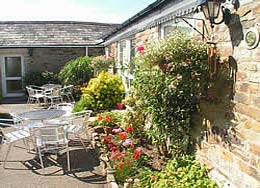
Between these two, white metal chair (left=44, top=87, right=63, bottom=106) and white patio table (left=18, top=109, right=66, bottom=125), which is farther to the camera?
white metal chair (left=44, top=87, right=63, bottom=106)

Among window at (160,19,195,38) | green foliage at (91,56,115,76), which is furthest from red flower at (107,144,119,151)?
green foliage at (91,56,115,76)

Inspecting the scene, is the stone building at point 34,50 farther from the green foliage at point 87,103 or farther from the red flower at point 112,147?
the red flower at point 112,147

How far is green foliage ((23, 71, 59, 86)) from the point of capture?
17.3 meters

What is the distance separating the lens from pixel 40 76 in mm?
A: 17484

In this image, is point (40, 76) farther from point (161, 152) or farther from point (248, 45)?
point (248, 45)

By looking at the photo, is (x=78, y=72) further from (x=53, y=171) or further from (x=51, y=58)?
(x=53, y=171)

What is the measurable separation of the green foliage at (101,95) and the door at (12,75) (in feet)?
26.3

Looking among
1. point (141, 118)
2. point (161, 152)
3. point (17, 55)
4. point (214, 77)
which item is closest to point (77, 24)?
point (17, 55)

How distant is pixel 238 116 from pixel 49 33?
689 inches

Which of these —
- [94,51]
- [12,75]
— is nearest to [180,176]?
[94,51]

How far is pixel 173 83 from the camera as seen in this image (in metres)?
4.83

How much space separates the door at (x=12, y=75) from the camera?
17.9 metres

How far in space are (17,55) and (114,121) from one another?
11.8 metres

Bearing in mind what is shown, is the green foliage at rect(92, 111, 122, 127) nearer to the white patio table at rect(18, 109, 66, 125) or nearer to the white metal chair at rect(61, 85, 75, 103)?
the white patio table at rect(18, 109, 66, 125)
